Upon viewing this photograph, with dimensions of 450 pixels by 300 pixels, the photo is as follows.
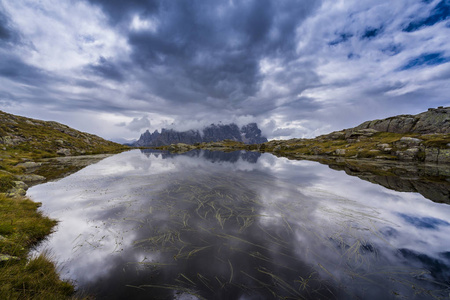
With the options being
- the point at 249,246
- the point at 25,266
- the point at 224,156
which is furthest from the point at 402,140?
the point at 25,266

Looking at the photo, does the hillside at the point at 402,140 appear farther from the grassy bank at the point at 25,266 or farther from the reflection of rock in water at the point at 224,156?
the grassy bank at the point at 25,266

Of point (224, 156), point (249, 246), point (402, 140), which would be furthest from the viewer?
point (224, 156)

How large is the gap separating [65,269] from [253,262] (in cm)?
1138

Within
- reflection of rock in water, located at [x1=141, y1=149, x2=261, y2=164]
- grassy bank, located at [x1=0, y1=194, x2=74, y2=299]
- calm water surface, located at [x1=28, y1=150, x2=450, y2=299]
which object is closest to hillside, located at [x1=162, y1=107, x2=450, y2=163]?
reflection of rock in water, located at [x1=141, y1=149, x2=261, y2=164]

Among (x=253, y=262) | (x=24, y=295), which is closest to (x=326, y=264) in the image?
(x=253, y=262)

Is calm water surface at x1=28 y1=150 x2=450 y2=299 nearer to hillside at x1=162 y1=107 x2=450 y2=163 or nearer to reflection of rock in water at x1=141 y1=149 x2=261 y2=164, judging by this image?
reflection of rock in water at x1=141 y1=149 x2=261 y2=164

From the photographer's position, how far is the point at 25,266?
7590 millimetres

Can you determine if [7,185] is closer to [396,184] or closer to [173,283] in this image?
[173,283]

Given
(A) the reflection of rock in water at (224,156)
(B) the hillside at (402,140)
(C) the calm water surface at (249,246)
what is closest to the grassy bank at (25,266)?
(C) the calm water surface at (249,246)

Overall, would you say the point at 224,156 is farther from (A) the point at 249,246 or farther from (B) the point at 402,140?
(B) the point at 402,140

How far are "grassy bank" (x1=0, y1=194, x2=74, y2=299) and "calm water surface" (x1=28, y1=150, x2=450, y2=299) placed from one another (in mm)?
1023

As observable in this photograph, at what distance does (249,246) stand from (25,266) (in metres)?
12.5

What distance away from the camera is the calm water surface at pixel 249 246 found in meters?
8.63

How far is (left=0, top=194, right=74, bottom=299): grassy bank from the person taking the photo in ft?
20.1
